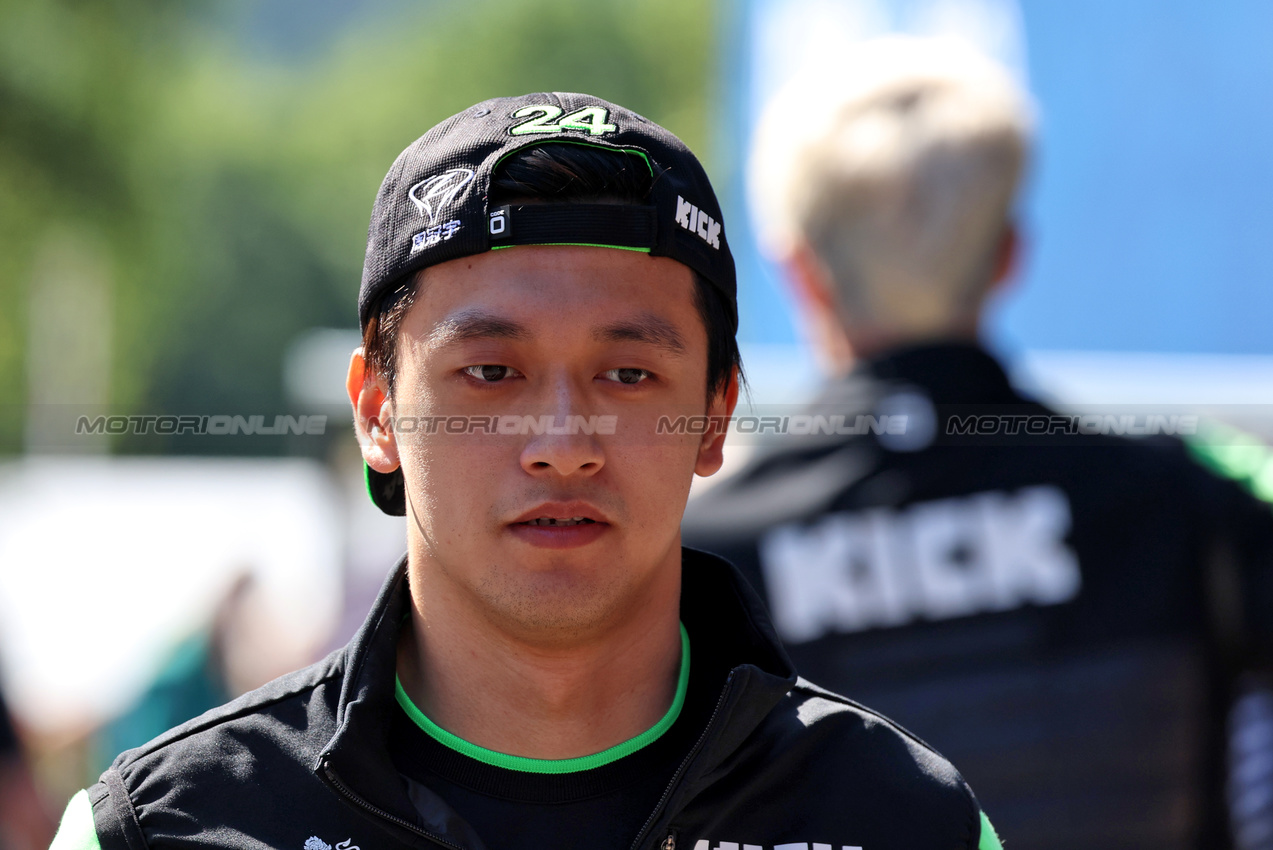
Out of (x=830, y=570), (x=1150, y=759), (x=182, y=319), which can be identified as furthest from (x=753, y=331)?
(x=182, y=319)

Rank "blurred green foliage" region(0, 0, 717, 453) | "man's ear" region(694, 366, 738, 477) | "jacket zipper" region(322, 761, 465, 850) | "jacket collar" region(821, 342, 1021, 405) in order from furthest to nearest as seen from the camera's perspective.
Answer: "blurred green foliage" region(0, 0, 717, 453), "jacket collar" region(821, 342, 1021, 405), "man's ear" region(694, 366, 738, 477), "jacket zipper" region(322, 761, 465, 850)

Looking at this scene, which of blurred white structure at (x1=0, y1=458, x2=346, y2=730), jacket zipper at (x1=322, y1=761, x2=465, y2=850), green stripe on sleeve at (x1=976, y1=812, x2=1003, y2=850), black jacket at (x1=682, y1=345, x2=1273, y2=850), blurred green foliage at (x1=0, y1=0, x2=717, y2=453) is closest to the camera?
jacket zipper at (x1=322, y1=761, x2=465, y2=850)

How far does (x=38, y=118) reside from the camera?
16.1 m

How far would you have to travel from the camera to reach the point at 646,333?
1.89 metres

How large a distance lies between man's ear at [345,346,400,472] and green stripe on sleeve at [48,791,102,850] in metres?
0.64

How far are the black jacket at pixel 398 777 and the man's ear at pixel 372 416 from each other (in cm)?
19

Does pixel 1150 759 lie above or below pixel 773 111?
below

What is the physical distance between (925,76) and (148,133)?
21315 millimetres

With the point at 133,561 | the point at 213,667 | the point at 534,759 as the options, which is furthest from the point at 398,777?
the point at 133,561

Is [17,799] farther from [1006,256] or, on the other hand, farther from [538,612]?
[1006,256]

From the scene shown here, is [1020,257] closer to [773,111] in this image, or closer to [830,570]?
[773,111]

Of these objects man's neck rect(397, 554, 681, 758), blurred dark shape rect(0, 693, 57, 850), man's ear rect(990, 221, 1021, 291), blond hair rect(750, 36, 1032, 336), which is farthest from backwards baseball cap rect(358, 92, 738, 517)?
blurred dark shape rect(0, 693, 57, 850)

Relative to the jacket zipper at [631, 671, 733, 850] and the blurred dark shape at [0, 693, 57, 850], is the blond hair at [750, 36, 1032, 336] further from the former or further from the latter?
the blurred dark shape at [0, 693, 57, 850]

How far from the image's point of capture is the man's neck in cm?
190
